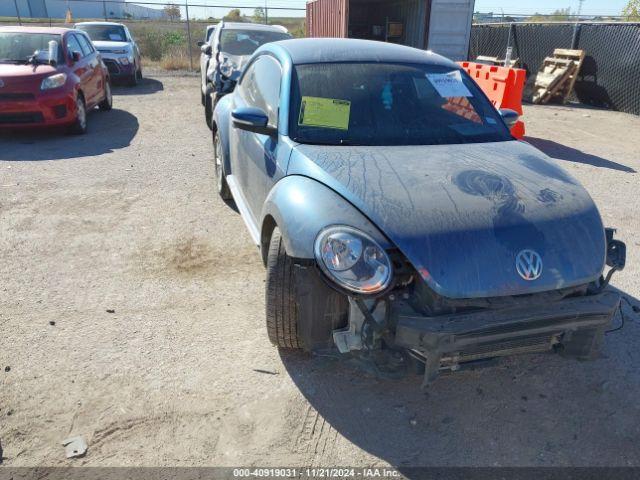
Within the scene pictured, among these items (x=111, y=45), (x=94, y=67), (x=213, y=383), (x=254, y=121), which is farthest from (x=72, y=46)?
(x=213, y=383)

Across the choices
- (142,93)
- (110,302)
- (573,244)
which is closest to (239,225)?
(110,302)

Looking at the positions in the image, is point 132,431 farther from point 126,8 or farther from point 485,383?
point 126,8

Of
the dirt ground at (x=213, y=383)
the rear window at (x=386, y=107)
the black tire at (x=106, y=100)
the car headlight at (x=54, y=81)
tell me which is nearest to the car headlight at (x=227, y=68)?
the car headlight at (x=54, y=81)

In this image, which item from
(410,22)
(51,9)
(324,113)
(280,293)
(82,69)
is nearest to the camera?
(280,293)

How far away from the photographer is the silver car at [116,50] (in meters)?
13.5

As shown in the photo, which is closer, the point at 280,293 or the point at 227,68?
the point at 280,293

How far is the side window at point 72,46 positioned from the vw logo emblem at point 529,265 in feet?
28.5

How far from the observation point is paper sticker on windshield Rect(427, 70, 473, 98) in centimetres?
375

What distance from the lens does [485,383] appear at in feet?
9.73

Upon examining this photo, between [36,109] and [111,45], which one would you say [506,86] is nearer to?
[36,109]

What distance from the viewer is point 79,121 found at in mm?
8328

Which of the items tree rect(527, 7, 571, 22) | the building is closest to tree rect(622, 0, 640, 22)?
tree rect(527, 7, 571, 22)

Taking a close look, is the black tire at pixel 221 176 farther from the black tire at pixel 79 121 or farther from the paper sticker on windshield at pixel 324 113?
the black tire at pixel 79 121

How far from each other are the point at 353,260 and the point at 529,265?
2.76 ft
